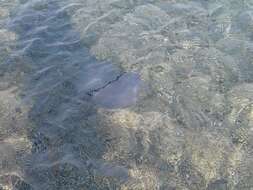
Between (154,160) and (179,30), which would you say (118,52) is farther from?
(154,160)

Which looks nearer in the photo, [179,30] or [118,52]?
[118,52]

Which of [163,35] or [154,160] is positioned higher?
[163,35]

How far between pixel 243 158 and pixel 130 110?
2.90 metres

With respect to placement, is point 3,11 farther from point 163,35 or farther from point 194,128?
point 194,128

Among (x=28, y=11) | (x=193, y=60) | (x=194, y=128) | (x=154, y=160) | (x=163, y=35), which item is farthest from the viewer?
(x=28, y=11)

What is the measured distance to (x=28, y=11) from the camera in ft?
43.1

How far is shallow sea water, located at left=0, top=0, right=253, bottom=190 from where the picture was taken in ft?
27.1

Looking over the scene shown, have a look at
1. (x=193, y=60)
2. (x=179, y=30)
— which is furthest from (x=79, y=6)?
(x=193, y=60)

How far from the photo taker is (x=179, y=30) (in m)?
12.6

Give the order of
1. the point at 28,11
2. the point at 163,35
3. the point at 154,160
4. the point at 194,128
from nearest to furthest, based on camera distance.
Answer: the point at 154,160
the point at 194,128
the point at 163,35
the point at 28,11

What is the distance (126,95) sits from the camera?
9961 millimetres

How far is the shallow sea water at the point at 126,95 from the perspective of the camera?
8.27m

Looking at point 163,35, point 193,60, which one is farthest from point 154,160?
point 163,35

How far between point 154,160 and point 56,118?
263 cm
